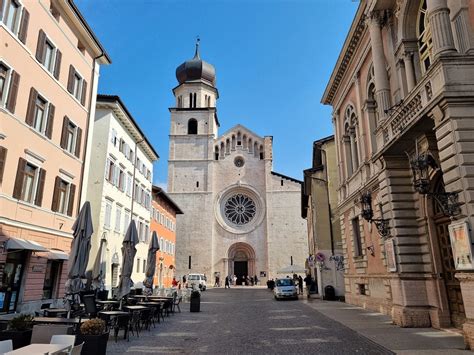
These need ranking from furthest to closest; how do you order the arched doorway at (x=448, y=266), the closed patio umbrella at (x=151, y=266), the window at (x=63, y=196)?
the closed patio umbrella at (x=151, y=266) → the window at (x=63, y=196) → the arched doorway at (x=448, y=266)

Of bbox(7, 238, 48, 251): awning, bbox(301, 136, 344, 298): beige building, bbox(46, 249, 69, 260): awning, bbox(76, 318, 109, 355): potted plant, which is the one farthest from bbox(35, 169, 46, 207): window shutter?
bbox(301, 136, 344, 298): beige building

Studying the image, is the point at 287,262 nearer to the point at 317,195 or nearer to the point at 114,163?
the point at 317,195

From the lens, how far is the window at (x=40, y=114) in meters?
13.9

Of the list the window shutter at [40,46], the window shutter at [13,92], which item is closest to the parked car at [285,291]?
the window shutter at [13,92]

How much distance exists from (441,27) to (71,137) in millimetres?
15969

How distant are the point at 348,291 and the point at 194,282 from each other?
70.5 feet

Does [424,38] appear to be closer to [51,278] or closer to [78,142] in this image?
[78,142]

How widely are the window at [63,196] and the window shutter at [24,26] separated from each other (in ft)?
19.0

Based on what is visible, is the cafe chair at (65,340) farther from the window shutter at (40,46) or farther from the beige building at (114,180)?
the beige building at (114,180)

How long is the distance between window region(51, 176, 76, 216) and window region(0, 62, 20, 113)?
166 inches

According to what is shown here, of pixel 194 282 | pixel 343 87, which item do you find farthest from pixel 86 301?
pixel 194 282

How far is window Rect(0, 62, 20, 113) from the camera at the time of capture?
12.4 m

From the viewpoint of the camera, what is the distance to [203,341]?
9.56 m

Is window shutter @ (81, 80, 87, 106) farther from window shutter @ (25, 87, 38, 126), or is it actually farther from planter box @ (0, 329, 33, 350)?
planter box @ (0, 329, 33, 350)
